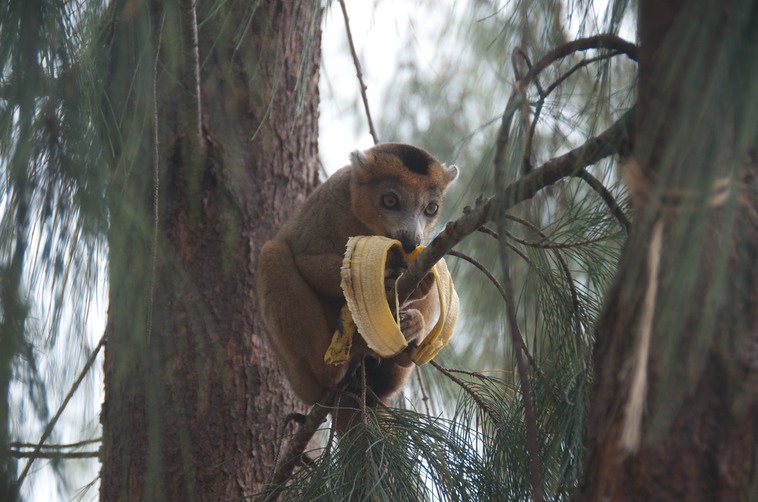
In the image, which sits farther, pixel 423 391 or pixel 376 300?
pixel 423 391

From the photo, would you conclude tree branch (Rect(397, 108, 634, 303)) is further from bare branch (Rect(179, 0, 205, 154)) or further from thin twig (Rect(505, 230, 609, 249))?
bare branch (Rect(179, 0, 205, 154))

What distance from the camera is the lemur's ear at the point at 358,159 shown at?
4.67 meters

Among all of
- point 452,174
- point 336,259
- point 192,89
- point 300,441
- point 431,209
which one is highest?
point 192,89

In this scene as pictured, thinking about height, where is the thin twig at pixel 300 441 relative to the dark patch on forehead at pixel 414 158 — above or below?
below

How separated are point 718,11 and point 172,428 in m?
3.31

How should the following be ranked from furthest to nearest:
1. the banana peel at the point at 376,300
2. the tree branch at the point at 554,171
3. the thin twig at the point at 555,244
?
the banana peel at the point at 376,300 < the thin twig at the point at 555,244 < the tree branch at the point at 554,171

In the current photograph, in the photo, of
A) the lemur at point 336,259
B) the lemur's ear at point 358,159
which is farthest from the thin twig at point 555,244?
the lemur's ear at point 358,159

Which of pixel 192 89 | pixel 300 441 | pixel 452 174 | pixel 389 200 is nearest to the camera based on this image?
pixel 300 441

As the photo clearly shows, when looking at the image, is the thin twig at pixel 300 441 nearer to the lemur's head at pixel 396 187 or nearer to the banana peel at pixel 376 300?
the banana peel at pixel 376 300

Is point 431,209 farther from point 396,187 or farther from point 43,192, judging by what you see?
point 43,192

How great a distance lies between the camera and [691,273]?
1.42 meters

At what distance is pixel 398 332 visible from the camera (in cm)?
327

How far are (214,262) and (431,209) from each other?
53.9 inches

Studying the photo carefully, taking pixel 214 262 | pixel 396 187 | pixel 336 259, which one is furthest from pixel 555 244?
pixel 214 262
